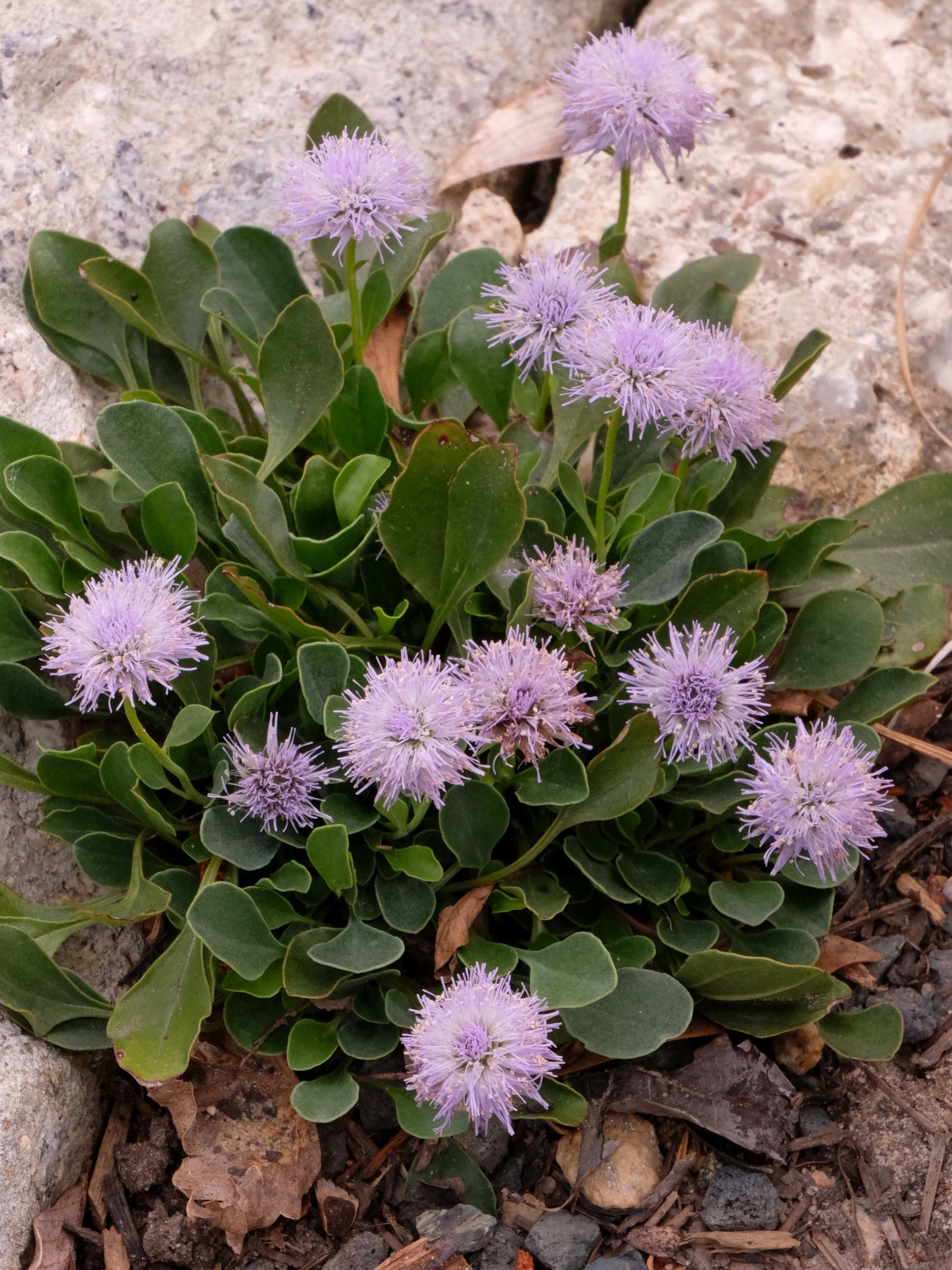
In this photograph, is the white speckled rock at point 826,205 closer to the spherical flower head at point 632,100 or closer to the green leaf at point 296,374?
the spherical flower head at point 632,100

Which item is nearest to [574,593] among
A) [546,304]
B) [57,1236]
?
[546,304]

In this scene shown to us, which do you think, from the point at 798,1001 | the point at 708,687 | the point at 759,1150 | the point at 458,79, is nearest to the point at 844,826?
the point at 708,687

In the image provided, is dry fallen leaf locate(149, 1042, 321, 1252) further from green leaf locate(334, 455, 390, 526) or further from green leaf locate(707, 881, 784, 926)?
green leaf locate(334, 455, 390, 526)

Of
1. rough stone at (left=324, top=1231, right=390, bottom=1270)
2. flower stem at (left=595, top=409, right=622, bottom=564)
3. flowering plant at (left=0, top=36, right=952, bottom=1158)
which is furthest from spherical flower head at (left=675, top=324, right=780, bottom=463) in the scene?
rough stone at (left=324, top=1231, right=390, bottom=1270)

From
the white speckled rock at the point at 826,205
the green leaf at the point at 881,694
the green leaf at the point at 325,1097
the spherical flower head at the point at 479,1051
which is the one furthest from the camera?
the white speckled rock at the point at 826,205

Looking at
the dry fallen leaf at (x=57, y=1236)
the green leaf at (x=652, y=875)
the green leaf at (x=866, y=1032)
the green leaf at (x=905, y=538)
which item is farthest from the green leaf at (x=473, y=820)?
the green leaf at (x=905, y=538)

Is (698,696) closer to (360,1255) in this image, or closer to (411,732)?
(411,732)
